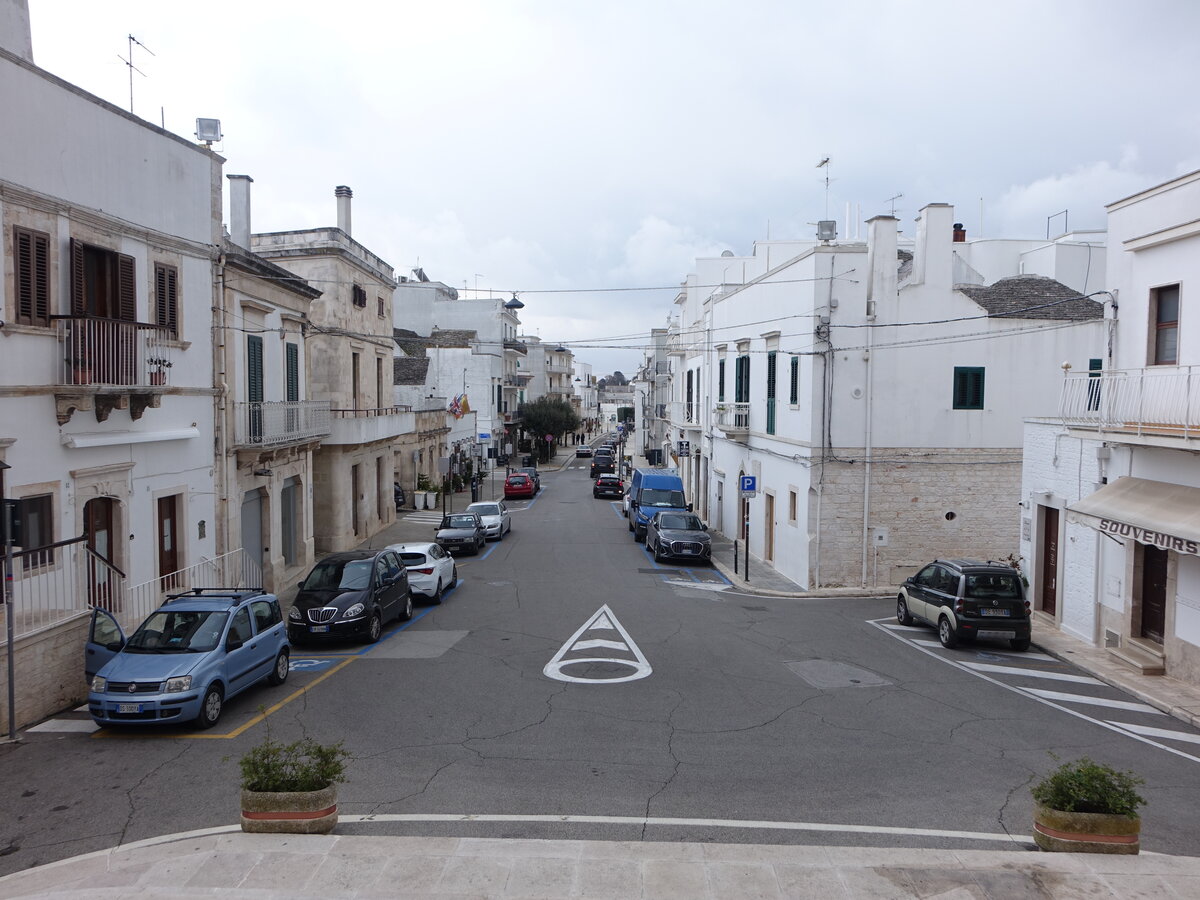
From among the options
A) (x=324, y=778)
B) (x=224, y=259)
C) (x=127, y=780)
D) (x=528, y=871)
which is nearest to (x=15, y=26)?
(x=224, y=259)

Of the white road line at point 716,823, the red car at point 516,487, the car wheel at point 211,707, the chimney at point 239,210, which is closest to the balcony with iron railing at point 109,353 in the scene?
the car wheel at point 211,707

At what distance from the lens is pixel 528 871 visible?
22.8ft

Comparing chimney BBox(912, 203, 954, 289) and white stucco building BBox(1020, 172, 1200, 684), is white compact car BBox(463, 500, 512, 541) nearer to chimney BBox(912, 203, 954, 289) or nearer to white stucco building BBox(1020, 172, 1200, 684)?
chimney BBox(912, 203, 954, 289)

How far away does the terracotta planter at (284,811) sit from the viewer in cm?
764

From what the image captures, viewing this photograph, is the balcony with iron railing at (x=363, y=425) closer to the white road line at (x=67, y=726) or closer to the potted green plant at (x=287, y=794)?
the white road line at (x=67, y=726)

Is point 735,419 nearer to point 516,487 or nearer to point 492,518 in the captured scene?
point 492,518

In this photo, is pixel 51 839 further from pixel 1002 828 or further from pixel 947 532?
pixel 947 532

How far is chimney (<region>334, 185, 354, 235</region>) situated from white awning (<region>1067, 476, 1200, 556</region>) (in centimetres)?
2440

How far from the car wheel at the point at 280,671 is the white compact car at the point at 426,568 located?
20.3ft

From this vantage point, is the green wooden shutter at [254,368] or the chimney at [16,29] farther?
the green wooden shutter at [254,368]

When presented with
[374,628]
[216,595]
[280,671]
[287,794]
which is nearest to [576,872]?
[287,794]

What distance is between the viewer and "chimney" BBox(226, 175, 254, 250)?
960 inches

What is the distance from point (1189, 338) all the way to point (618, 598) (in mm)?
12853

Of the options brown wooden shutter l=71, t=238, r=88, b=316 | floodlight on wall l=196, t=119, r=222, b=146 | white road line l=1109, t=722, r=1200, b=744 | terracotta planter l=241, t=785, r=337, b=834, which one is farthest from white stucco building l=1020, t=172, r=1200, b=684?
floodlight on wall l=196, t=119, r=222, b=146
